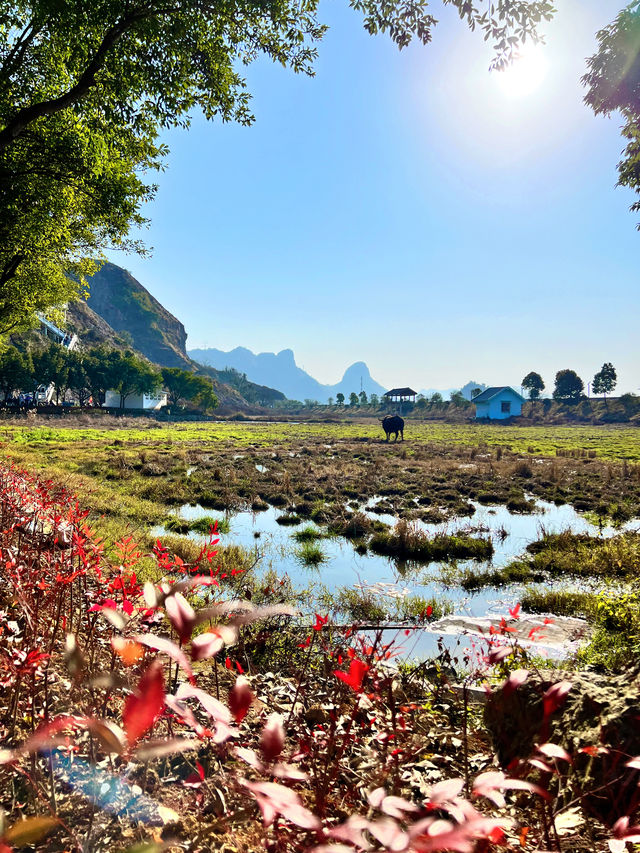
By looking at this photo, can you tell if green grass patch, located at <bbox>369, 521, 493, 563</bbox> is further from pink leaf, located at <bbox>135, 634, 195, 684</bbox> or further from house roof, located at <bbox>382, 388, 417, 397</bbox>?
house roof, located at <bbox>382, 388, 417, 397</bbox>

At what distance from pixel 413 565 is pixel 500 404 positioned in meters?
81.9

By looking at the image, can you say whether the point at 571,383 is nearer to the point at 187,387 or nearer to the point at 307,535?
the point at 187,387

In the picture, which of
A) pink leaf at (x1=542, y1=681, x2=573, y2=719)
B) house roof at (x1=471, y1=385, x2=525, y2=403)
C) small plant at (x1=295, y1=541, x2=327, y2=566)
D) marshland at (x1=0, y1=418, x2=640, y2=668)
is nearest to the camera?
pink leaf at (x1=542, y1=681, x2=573, y2=719)

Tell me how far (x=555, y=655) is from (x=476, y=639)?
3.28ft

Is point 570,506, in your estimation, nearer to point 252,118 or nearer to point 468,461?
point 468,461

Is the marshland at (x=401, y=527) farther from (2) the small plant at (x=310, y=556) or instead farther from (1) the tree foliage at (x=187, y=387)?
(1) the tree foliage at (x=187, y=387)

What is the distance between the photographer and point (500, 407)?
85062mm

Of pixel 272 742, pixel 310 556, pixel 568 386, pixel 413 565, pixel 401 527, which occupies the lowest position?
pixel 413 565

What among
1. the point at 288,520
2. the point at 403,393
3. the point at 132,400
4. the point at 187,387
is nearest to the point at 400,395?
the point at 403,393

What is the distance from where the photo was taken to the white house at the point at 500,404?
84.7 metres

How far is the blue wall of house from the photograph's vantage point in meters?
84.8

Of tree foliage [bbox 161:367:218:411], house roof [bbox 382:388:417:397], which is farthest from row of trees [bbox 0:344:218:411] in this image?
house roof [bbox 382:388:417:397]

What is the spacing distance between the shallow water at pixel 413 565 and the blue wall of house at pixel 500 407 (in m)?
73.1

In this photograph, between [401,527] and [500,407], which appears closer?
[401,527]
